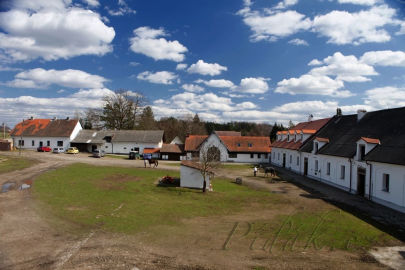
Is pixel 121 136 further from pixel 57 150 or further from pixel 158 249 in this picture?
pixel 158 249

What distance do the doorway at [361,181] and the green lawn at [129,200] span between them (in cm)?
726

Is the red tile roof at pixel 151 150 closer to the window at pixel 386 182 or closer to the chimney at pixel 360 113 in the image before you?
the chimney at pixel 360 113

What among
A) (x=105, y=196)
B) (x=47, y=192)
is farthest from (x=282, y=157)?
(x=47, y=192)

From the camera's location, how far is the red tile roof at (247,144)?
1937 inches

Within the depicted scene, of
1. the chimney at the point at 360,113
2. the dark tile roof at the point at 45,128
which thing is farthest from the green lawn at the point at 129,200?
the dark tile roof at the point at 45,128

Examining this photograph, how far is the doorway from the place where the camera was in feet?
71.7

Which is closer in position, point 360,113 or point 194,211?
point 194,211

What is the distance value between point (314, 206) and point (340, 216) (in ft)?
7.83

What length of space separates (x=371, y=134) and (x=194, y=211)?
17.8 m

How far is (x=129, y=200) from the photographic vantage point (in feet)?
61.2

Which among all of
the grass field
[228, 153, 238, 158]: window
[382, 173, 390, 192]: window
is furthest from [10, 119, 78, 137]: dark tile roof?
[382, 173, 390, 192]: window

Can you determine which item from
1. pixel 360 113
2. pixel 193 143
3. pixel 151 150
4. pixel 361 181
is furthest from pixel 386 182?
pixel 151 150

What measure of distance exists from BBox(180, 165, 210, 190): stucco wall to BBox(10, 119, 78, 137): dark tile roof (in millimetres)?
40704

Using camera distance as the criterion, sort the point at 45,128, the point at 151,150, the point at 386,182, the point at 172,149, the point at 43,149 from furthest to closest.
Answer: the point at 45,128, the point at 43,149, the point at 151,150, the point at 172,149, the point at 386,182
